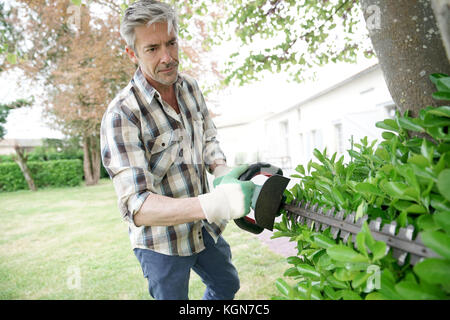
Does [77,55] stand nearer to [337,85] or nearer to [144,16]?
[337,85]

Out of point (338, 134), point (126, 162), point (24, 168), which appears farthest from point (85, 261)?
point (24, 168)

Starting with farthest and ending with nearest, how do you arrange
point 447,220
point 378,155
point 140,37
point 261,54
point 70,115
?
point 70,115 → point 261,54 → point 140,37 → point 378,155 → point 447,220

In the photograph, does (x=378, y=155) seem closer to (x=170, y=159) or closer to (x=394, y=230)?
(x=394, y=230)

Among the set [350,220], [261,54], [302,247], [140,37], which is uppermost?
[261,54]

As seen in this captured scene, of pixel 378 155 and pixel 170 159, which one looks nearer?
pixel 378 155

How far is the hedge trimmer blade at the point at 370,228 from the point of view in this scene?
2.26 feet

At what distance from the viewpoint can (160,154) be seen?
191cm

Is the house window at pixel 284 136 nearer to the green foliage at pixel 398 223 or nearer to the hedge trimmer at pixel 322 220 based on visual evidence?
the hedge trimmer at pixel 322 220

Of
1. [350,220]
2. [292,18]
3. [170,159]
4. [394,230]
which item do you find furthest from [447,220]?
[292,18]

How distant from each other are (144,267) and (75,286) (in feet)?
10.7

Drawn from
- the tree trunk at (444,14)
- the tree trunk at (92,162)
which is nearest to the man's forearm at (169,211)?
the tree trunk at (444,14)

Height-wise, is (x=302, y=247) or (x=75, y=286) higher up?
(x=302, y=247)

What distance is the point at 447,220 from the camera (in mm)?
624

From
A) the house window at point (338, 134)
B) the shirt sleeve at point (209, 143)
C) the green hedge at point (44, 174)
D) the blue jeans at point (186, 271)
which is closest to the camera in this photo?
the blue jeans at point (186, 271)
